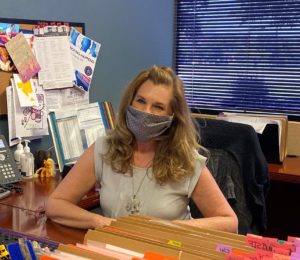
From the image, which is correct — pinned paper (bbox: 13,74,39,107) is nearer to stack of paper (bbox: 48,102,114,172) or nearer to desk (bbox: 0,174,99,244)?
stack of paper (bbox: 48,102,114,172)

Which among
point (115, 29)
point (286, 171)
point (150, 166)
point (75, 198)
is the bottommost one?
point (286, 171)

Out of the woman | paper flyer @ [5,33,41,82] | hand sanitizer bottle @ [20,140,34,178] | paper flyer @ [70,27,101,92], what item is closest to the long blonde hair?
the woman

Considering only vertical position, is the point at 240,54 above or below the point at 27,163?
above

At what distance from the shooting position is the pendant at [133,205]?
4.73 ft

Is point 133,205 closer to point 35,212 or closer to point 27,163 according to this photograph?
point 35,212

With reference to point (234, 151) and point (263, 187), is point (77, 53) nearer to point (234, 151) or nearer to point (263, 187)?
point (234, 151)

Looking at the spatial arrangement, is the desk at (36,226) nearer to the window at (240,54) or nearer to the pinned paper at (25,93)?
the pinned paper at (25,93)

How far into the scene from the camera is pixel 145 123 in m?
→ 1.43

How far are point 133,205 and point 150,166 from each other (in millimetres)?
154

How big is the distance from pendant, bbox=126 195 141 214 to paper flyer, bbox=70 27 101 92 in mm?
1037

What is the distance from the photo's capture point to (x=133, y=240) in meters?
0.74

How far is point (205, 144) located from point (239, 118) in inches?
33.1

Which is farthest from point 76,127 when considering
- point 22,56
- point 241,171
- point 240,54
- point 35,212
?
point 240,54

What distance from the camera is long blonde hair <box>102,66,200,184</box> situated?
148cm
